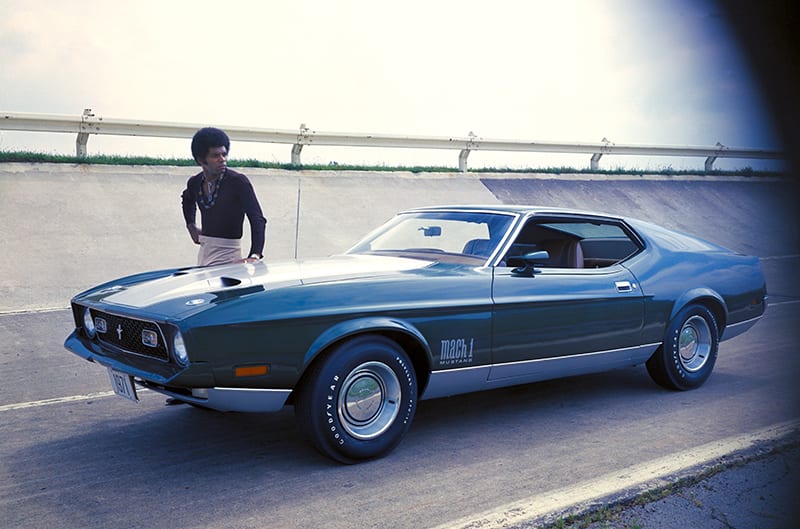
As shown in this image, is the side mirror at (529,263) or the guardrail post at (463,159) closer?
the side mirror at (529,263)

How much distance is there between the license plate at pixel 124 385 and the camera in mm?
3617

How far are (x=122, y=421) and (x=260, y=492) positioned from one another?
1539 mm

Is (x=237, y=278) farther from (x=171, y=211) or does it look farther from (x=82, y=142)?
(x=82, y=142)

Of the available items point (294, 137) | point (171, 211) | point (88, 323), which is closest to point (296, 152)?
point (294, 137)

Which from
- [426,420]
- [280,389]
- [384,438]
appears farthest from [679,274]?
[280,389]

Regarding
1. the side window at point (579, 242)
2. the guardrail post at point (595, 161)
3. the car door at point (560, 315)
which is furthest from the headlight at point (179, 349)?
the guardrail post at point (595, 161)

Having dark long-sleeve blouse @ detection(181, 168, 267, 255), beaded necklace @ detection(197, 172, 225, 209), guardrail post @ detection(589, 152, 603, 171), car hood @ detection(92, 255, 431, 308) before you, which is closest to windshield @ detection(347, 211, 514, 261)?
car hood @ detection(92, 255, 431, 308)

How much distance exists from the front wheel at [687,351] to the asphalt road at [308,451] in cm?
11

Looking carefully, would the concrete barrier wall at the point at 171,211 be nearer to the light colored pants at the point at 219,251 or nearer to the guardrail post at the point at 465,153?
the guardrail post at the point at 465,153

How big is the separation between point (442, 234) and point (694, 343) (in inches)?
84.2

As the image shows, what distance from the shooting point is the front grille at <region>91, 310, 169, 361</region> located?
11.6ft

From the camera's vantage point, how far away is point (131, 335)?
3.73m

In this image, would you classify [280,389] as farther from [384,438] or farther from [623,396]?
[623,396]

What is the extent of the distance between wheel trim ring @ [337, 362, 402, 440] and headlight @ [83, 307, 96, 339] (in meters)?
1.51
